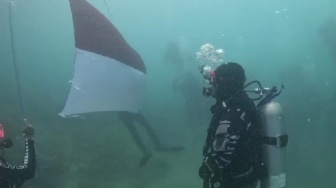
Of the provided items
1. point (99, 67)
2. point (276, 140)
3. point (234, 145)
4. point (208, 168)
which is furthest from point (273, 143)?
point (99, 67)

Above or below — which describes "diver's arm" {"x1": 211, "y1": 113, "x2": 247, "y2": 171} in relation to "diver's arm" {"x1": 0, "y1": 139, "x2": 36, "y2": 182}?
above

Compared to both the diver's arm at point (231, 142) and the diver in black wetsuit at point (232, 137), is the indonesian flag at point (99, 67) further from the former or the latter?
the diver's arm at point (231, 142)

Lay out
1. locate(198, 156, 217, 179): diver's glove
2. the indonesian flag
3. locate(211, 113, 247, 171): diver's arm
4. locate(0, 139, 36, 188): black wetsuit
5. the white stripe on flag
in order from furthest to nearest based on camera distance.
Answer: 1. the white stripe on flag
2. the indonesian flag
3. locate(0, 139, 36, 188): black wetsuit
4. locate(198, 156, 217, 179): diver's glove
5. locate(211, 113, 247, 171): diver's arm

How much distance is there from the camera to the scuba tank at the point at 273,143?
4.23 meters

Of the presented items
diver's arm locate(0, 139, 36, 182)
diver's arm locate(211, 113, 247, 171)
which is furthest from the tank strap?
diver's arm locate(0, 139, 36, 182)

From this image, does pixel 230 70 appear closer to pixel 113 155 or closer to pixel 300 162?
pixel 113 155

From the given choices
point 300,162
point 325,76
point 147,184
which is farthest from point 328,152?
point 325,76

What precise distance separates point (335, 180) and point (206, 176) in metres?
18.1

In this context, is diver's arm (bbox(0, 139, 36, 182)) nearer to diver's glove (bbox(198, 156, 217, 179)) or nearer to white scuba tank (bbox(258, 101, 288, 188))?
diver's glove (bbox(198, 156, 217, 179))

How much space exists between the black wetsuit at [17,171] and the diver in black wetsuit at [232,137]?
2882 mm

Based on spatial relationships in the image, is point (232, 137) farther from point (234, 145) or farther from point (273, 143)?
point (273, 143)

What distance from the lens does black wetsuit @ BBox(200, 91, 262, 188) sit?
3.95 meters

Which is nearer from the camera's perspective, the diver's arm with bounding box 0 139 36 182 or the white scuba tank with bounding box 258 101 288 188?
the white scuba tank with bounding box 258 101 288 188

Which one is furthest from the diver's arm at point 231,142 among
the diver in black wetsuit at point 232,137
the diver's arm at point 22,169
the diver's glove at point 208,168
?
the diver's arm at point 22,169
